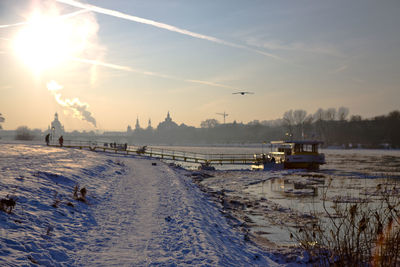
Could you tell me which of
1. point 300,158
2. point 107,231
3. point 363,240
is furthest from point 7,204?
point 300,158

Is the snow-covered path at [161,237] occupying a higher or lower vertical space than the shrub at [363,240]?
lower

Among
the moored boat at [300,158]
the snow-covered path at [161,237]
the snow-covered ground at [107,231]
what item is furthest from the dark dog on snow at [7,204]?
the moored boat at [300,158]

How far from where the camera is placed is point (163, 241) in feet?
26.9

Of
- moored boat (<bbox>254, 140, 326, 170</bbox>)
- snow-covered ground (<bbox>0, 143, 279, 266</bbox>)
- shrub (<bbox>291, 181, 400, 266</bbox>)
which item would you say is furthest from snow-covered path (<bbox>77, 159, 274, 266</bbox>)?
moored boat (<bbox>254, 140, 326, 170</bbox>)

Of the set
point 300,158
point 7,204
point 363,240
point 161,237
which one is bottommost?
point 161,237

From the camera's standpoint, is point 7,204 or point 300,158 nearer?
point 7,204

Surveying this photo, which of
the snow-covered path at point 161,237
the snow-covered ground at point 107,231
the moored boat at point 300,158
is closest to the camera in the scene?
the snow-covered ground at point 107,231

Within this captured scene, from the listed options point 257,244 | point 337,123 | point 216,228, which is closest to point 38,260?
point 216,228

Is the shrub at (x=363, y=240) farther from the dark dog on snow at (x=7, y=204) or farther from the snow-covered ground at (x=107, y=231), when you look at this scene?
the dark dog on snow at (x=7, y=204)

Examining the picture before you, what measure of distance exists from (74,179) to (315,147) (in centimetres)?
3605

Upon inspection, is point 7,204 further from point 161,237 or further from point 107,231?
point 161,237

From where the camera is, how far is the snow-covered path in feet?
23.1

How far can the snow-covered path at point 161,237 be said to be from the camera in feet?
23.1

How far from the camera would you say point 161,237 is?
8.49 meters
